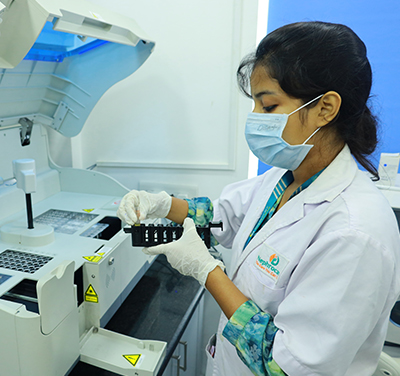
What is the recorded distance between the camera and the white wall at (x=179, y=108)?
1760 millimetres

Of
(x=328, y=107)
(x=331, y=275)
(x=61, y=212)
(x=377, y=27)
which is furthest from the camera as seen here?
(x=377, y=27)

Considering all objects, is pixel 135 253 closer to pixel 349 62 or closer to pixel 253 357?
pixel 253 357

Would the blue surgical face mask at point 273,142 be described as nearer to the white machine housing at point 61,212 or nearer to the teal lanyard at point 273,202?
the teal lanyard at point 273,202

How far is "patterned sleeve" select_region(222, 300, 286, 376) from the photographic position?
71 centimetres

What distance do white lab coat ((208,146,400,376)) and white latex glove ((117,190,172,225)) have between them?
47 centimetres

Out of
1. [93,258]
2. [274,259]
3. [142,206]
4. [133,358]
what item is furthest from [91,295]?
[274,259]

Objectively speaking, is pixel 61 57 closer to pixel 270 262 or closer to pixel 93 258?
pixel 93 258

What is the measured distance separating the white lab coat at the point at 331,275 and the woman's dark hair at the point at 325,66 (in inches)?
4.3

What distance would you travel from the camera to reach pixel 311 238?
2.43 feet

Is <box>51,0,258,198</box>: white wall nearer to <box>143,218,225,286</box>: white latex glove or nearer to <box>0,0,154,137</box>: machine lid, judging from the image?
<box>0,0,154,137</box>: machine lid

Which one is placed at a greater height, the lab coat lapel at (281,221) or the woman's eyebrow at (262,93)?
the woman's eyebrow at (262,93)

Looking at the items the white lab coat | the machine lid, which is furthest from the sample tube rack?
the machine lid

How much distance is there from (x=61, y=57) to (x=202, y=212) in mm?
820

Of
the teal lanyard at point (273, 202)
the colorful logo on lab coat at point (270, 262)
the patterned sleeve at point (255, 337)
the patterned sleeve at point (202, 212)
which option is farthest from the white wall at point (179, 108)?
the patterned sleeve at point (255, 337)
